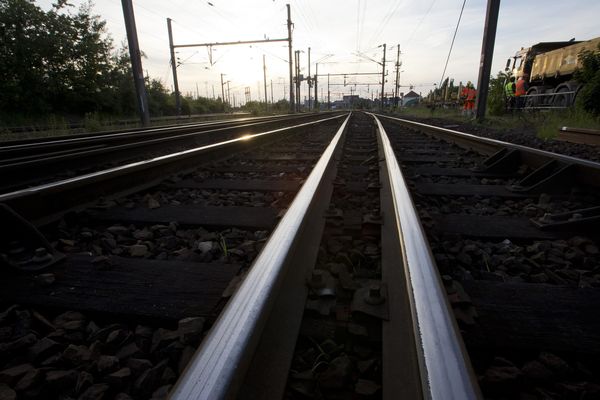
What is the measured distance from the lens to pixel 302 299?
3.98ft

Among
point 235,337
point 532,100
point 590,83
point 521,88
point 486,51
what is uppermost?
point 486,51

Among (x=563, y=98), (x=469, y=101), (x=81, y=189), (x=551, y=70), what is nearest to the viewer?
(x=81, y=189)

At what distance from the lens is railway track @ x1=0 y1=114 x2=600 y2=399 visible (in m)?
0.92

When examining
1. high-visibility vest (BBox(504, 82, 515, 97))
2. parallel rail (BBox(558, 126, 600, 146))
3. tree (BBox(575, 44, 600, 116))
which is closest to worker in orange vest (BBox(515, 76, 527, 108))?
high-visibility vest (BBox(504, 82, 515, 97))

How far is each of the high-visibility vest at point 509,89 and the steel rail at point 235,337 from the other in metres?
19.4

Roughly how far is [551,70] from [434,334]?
17.7 m

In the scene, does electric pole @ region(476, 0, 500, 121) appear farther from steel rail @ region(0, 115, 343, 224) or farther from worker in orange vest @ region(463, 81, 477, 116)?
steel rail @ region(0, 115, 343, 224)

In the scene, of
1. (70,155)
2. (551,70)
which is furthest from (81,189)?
(551,70)

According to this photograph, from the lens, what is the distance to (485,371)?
1.00 m

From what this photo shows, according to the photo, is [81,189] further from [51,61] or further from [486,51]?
[51,61]

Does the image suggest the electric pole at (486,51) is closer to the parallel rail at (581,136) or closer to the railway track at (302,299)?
the parallel rail at (581,136)

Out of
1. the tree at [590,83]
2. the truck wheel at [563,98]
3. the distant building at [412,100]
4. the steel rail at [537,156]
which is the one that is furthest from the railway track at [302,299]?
the distant building at [412,100]

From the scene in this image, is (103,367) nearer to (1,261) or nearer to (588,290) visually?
(1,261)

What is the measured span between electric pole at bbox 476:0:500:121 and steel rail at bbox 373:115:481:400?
1299cm
